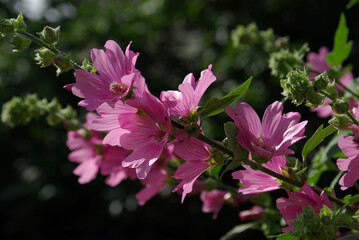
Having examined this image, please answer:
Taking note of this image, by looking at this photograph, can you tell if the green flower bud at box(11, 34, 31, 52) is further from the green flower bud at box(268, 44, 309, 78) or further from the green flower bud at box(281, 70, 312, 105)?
the green flower bud at box(268, 44, 309, 78)

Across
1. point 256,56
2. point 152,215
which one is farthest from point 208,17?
point 152,215

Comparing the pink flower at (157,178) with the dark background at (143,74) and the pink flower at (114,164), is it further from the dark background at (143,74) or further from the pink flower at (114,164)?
the dark background at (143,74)

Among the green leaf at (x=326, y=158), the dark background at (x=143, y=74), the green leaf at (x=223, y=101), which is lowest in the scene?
the dark background at (x=143, y=74)

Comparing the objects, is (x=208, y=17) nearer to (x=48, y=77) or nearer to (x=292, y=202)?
(x=48, y=77)

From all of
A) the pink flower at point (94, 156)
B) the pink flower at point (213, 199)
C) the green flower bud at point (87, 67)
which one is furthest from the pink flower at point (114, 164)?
the green flower bud at point (87, 67)

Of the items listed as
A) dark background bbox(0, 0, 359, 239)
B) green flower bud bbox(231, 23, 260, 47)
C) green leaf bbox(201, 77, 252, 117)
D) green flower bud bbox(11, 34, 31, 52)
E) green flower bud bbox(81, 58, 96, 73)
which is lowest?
dark background bbox(0, 0, 359, 239)

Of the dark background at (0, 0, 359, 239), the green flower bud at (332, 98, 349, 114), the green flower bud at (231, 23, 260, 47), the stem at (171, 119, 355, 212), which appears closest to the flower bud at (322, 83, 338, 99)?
the green flower bud at (332, 98, 349, 114)
